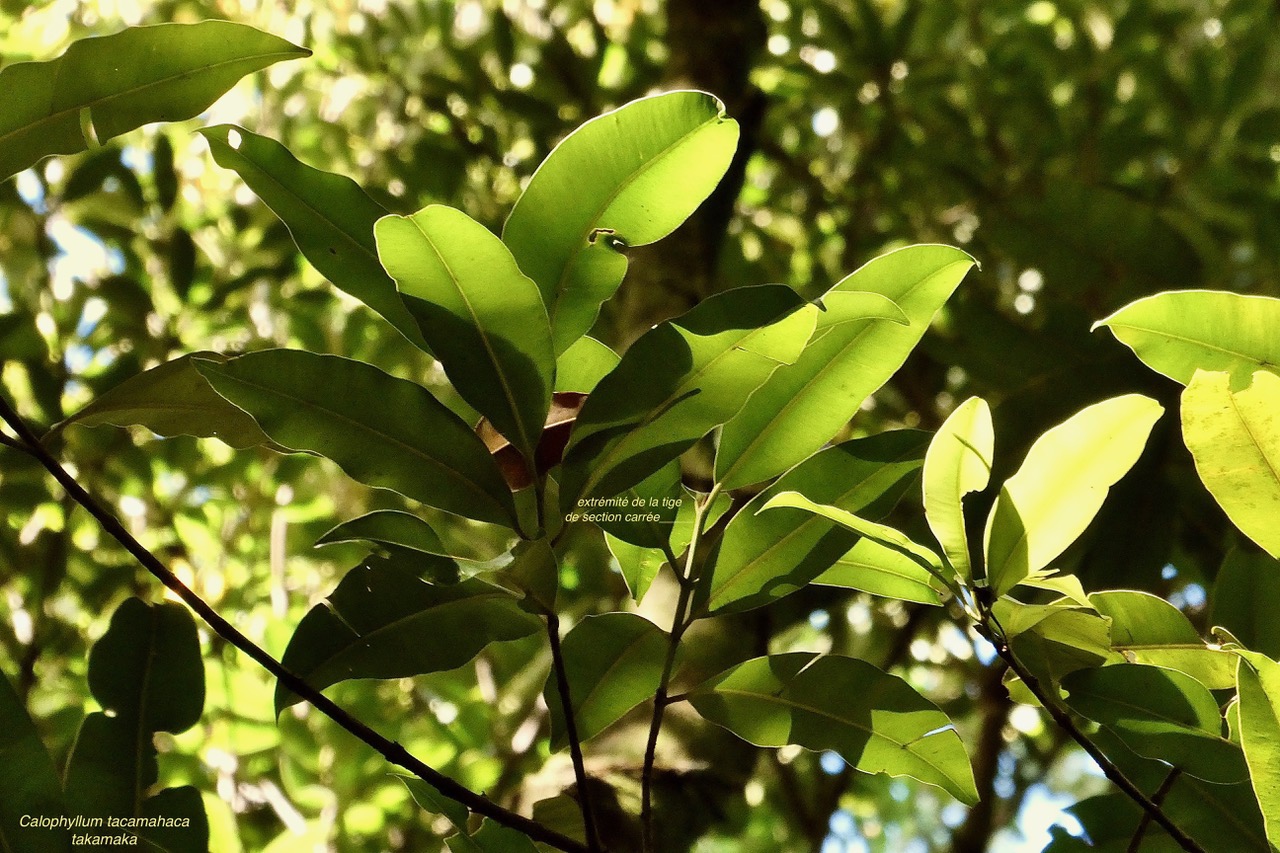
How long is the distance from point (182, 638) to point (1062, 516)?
0.51 metres

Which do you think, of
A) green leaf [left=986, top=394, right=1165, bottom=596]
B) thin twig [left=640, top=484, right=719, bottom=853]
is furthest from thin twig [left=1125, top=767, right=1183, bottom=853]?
thin twig [left=640, top=484, right=719, bottom=853]

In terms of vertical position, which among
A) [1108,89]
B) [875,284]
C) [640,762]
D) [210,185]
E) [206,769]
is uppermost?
[210,185]

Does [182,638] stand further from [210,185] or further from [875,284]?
[210,185]

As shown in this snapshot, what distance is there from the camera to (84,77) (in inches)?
19.9

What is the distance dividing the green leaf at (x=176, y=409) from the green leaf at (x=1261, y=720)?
0.50 m

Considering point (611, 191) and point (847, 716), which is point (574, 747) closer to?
point (847, 716)

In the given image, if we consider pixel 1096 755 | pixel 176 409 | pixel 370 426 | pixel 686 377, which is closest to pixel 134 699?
pixel 176 409

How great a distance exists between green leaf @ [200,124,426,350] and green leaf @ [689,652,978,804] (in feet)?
0.86

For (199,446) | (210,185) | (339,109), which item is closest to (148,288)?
(199,446)

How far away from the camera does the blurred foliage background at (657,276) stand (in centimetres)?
117

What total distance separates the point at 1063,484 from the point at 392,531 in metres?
0.32

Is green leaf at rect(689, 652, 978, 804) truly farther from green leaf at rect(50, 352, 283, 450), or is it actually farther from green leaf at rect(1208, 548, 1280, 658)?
green leaf at rect(50, 352, 283, 450)

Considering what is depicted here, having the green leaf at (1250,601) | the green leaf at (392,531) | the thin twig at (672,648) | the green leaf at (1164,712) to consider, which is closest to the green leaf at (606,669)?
the thin twig at (672,648)

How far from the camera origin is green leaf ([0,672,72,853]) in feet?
1.74
